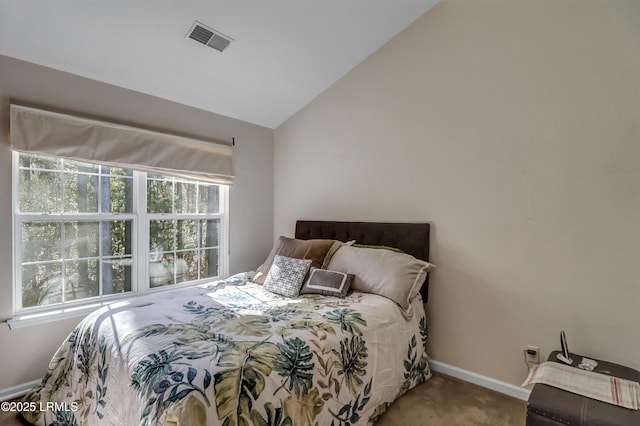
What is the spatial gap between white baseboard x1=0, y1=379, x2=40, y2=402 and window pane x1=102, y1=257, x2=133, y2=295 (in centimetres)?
71

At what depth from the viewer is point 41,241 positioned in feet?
7.44

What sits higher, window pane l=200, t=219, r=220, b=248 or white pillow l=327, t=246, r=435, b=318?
window pane l=200, t=219, r=220, b=248

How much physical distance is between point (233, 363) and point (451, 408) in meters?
1.57

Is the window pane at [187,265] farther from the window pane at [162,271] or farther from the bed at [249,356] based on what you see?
the bed at [249,356]

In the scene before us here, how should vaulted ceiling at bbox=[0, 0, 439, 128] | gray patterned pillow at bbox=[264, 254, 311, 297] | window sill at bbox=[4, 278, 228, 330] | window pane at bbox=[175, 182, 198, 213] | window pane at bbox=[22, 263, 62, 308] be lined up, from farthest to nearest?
window pane at bbox=[175, 182, 198, 213]
gray patterned pillow at bbox=[264, 254, 311, 297]
window pane at bbox=[22, 263, 62, 308]
window sill at bbox=[4, 278, 228, 330]
vaulted ceiling at bbox=[0, 0, 439, 128]

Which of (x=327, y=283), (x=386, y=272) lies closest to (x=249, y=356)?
(x=327, y=283)

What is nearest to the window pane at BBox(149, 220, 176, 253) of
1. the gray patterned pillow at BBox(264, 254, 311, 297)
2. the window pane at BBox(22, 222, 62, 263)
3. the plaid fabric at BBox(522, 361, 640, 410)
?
the window pane at BBox(22, 222, 62, 263)

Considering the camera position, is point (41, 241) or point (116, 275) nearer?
point (41, 241)

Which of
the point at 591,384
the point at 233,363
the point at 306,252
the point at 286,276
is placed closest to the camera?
the point at 233,363

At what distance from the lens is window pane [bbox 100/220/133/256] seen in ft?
8.37

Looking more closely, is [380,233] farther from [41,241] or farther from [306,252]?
[41,241]

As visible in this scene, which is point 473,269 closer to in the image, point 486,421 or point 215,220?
point 486,421

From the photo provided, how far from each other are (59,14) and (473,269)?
128 inches

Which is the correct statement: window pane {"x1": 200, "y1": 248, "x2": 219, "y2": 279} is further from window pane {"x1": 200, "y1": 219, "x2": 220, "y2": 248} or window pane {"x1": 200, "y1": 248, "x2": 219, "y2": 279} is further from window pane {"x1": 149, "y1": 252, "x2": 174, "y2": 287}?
window pane {"x1": 149, "y1": 252, "x2": 174, "y2": 287}
